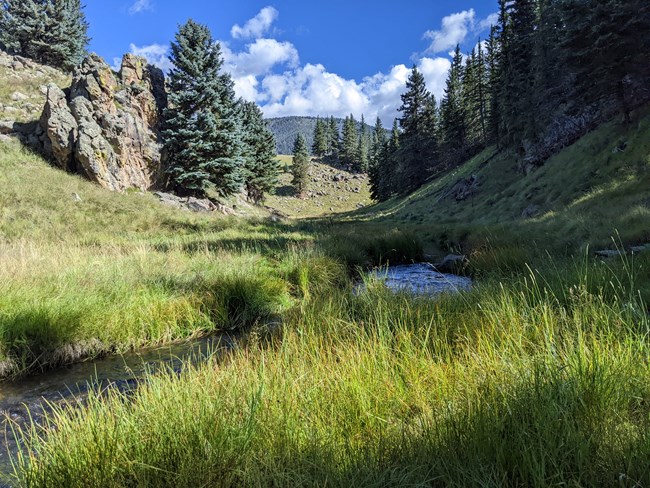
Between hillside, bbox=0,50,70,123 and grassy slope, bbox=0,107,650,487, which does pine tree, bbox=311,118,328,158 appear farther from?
grassy slope, bbox=0,107,650,487

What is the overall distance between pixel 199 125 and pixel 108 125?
241 inches

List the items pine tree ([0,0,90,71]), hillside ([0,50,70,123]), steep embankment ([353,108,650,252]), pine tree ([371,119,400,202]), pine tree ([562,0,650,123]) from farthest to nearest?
1. pine tree ([371,119,400,202])
2. pine tree ([0,0,90,71])
3. hillside ([0,50,70,123])
4. pine tree ([562,0,650,123])
5. steep embankment ([353,108,650,252])

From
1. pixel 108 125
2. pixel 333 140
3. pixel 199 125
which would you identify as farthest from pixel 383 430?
pixel 333 140

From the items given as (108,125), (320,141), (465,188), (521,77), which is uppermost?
(320,141)

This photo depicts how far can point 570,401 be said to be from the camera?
6.20 feet

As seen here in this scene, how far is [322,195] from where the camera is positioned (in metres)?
84.6

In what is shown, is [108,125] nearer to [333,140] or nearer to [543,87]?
[543,87]

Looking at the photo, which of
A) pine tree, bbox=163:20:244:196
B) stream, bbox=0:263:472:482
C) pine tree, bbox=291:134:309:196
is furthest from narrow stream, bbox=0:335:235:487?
pine tree, bbox=291:134:309:196

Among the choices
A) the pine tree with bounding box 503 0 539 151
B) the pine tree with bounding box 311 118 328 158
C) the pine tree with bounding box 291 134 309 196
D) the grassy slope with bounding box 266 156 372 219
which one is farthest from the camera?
the pine tree with bounding box 311 118 328 158

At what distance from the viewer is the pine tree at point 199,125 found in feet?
86.7

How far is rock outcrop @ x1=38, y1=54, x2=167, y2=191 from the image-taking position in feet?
71.2

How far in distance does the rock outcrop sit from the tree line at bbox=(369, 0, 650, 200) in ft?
93.3

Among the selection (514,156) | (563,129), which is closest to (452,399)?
(563,129)

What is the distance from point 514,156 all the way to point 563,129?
21.2 ft
